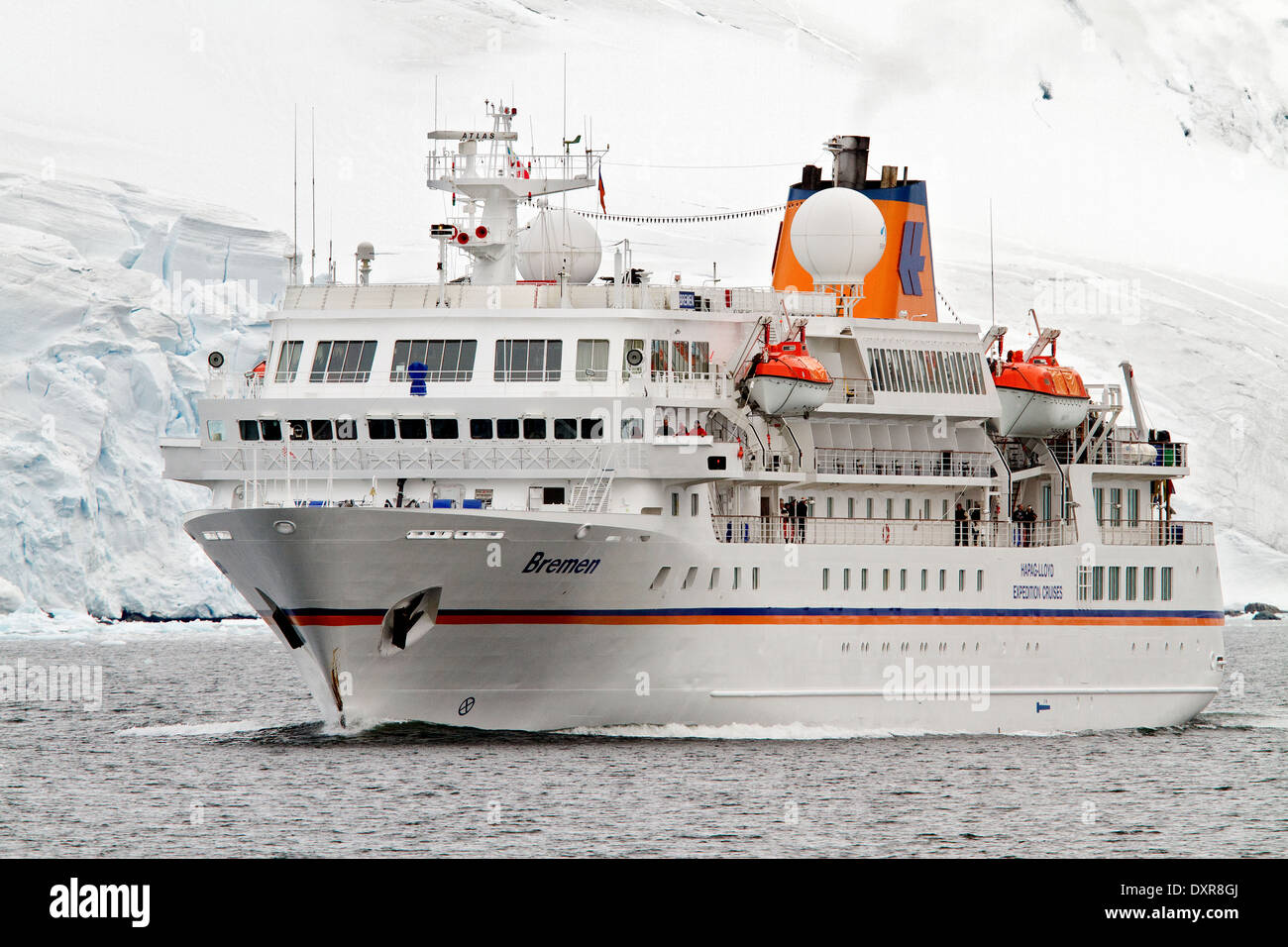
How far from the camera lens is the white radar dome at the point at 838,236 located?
125 ft

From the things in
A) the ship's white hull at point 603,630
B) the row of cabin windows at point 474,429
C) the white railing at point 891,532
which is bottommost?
the ship's white hull at point 603,630

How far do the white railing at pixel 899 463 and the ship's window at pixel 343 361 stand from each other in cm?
827

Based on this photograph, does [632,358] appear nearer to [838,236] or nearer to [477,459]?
[477,459]

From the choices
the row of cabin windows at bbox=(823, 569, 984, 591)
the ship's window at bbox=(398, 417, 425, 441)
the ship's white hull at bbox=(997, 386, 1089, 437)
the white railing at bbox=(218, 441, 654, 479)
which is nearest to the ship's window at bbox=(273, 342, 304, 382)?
the white railing at bbox=(218, 441, 654, 479)

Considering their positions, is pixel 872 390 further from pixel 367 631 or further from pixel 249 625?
pixel 249 625

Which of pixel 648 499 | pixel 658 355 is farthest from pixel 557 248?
pixel 648 499

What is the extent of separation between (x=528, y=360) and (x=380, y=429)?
2.76m

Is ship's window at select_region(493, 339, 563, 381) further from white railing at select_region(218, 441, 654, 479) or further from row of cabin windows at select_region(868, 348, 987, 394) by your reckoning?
row of cabin windows at select_region(868, 348, 987, 394)

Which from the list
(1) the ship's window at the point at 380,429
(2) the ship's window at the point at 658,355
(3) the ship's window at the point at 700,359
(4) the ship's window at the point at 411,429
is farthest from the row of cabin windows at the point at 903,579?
(1) the ship's window at the point at 380,429

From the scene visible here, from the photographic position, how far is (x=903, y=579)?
35.2 meters

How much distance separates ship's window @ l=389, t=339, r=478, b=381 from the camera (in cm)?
3288

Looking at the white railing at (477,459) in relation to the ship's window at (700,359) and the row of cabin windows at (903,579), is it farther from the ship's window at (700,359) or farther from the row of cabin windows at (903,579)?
the row of cabin windows at (903,579)

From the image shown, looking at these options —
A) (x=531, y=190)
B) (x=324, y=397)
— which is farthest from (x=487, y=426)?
(x=531, y=190)
